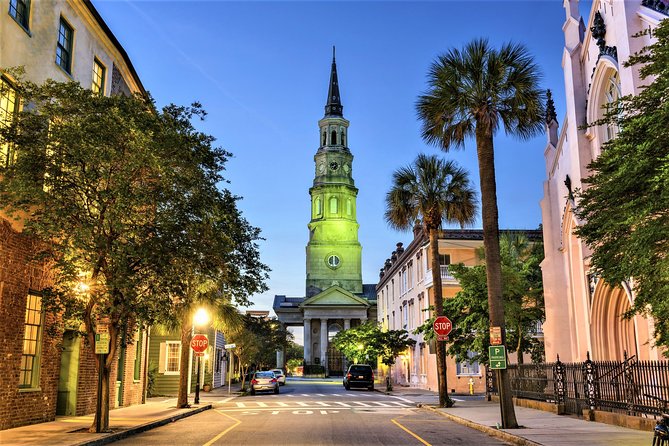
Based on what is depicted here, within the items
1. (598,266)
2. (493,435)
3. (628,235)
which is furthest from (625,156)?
(493,435)

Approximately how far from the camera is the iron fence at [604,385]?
53.0 feet

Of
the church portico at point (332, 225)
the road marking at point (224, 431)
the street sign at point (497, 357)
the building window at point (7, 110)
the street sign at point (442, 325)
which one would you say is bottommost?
the road marking at point (224, 431)

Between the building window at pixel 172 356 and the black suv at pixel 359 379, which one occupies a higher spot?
the building window at pixel 172 356

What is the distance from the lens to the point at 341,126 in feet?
358

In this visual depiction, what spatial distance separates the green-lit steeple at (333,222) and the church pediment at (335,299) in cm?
682

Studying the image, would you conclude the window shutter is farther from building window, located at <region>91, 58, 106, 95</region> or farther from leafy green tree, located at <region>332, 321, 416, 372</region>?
leafy green tree, located at <region>332, 321, 416, 372</region>

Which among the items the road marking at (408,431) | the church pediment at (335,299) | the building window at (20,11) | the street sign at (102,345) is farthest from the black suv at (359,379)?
the church pediment at (335,299)

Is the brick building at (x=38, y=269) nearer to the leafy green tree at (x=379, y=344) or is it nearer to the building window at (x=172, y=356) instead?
the building window at (x=172, y=356)

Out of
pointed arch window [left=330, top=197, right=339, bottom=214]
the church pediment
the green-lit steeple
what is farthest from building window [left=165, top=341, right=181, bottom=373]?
pointed arch window [left=330, top=197, right=339, bottom=214]

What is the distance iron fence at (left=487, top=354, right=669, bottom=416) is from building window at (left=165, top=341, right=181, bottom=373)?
66.4ft

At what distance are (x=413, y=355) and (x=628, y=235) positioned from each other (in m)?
42.7

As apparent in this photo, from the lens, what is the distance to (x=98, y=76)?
2272 centimetres

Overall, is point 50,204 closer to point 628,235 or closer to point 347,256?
point 628,235

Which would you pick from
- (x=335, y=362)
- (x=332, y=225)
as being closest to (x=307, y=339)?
(x=335, y=362)
